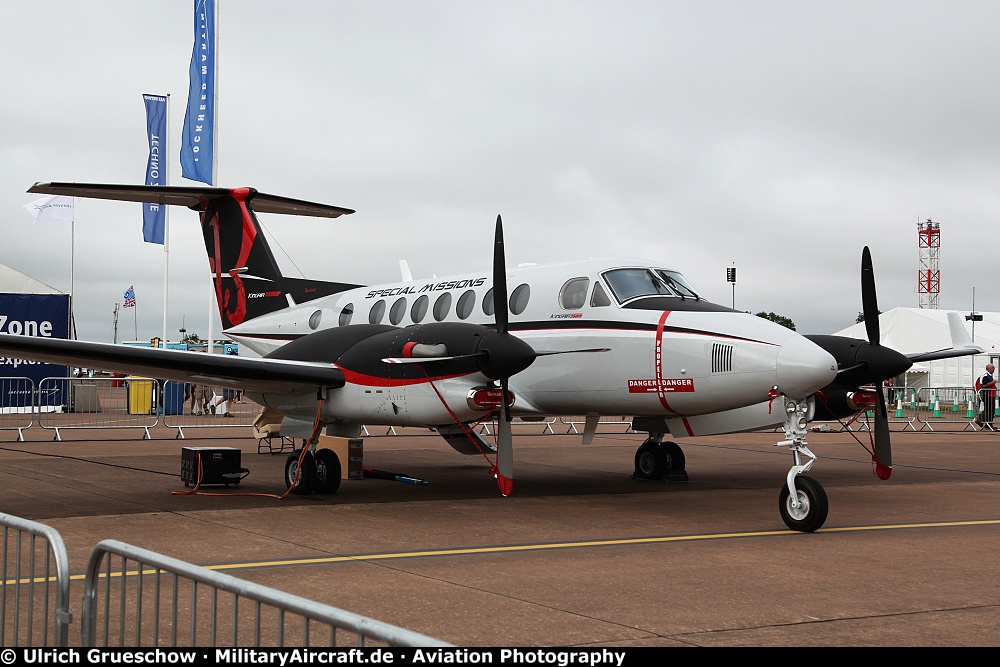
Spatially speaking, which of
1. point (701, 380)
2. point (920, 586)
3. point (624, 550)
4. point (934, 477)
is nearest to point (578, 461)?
point (934, 477)

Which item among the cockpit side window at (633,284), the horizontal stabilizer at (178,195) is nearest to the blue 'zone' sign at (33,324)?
the horizontal stabilizer at (178,195)

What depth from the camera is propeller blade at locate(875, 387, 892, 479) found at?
12.2m

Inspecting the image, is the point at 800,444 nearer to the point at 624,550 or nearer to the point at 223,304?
the point at 624,550

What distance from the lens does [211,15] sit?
2694 cm

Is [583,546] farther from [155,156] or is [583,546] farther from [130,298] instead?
[130,298]

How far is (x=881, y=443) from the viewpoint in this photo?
12.3 meters

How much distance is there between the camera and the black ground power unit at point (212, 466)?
42.7 feet

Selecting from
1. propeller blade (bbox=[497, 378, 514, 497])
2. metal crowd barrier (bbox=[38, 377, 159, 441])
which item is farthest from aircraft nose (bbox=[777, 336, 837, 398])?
metal crowd barrier (bbox=[38, 377, 159, 441])

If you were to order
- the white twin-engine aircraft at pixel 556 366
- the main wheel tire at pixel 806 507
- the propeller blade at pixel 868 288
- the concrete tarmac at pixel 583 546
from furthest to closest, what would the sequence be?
the propeller blade at pixel 868 288 < the white twin-engine aircraft at pixel 556 366 < the main wheel tire at pixel 806 507 < the concrete tarmac at pixel 583 546

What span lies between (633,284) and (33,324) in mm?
25710

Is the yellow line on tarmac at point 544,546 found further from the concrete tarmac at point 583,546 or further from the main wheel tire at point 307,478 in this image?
the main wheel tire at point 307,478

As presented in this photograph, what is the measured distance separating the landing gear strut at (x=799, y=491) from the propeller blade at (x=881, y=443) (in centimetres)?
243

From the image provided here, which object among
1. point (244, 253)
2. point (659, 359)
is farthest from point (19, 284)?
point (659, 359)

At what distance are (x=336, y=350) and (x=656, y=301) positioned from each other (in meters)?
4.28
